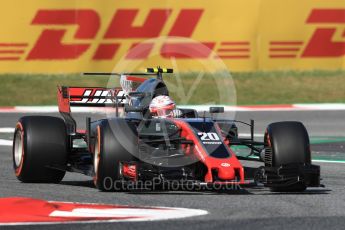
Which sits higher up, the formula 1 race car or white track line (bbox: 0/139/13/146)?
white track line (bbox: 0/139/13/146)

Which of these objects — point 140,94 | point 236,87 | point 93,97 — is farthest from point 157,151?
point 236,87

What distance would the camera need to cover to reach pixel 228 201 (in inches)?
372

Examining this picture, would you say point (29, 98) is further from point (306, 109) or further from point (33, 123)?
point (33, 123)

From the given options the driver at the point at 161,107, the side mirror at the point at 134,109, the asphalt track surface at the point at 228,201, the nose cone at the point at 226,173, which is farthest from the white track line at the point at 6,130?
the nose cone at the point at 226,173

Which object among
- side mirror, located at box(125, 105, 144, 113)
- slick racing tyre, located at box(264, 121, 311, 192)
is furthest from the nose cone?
side mirror, located at box(125, 105, 144, 113)

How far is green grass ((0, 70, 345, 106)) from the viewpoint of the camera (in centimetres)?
2294

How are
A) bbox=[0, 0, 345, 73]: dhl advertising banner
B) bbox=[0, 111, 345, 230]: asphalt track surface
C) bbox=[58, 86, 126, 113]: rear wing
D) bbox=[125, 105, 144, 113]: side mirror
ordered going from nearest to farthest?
bbox=[0, 111, 345, 230]: asphalt track surface → bbox=[125, 105, 144, 113]: side mirror → bbox=[58, 86, 126, 113]: rear wing → bbox=[0, 0, 345, 73]: dhl advertising banner

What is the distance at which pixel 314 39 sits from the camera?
23078 millimetres

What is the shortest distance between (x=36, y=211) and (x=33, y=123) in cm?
270

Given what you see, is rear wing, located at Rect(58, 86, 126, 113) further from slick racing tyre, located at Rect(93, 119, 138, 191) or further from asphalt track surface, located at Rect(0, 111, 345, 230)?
slick racing tyre, located at Rect(93, 119, 138, 191)

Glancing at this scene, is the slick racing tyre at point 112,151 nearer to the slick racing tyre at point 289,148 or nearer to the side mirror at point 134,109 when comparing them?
the side mirror at point 134,109

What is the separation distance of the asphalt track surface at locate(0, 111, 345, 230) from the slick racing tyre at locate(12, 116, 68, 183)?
0.16m

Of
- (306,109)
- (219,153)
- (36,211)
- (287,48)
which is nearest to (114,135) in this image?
(219,153)

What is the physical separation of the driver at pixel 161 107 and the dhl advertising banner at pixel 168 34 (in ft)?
37.8
